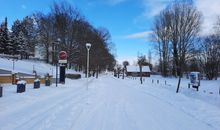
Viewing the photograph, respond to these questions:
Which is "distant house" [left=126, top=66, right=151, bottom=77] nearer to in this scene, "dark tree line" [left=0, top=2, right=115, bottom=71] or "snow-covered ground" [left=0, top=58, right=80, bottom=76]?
"dark tree line" [left=0, top=2, right=115, bottom=71]

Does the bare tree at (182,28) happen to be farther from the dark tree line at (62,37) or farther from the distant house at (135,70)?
the distant house at (135,70)

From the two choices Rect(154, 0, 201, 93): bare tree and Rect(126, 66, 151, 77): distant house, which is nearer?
Rect(154, 0, 201, 93): bare tree

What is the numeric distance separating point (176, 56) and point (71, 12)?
83.6 feet

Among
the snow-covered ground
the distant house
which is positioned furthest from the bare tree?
the distant house

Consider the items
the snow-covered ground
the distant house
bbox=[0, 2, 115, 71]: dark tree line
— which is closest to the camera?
the snow-covered ground

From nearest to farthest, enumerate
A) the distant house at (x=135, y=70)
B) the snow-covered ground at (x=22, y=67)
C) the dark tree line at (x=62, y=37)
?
the snow-covered ground at (x=22, y=67) < the dark tree line at (x=62, y=37) < the distant house at (x=135, y=70)

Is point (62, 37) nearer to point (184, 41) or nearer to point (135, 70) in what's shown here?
point (184, 41)

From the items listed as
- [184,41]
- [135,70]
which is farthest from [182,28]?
[135,70]

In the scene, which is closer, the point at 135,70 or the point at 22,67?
the point at 22,67

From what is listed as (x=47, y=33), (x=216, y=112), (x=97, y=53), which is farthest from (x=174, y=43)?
(x=216, y=112)

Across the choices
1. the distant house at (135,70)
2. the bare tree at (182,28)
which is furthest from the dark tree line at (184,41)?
the distant house at (135,70)

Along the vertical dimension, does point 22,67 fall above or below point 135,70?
below

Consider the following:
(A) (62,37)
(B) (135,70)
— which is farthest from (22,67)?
(B) (135,70)

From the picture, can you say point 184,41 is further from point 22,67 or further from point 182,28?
point 22,67
